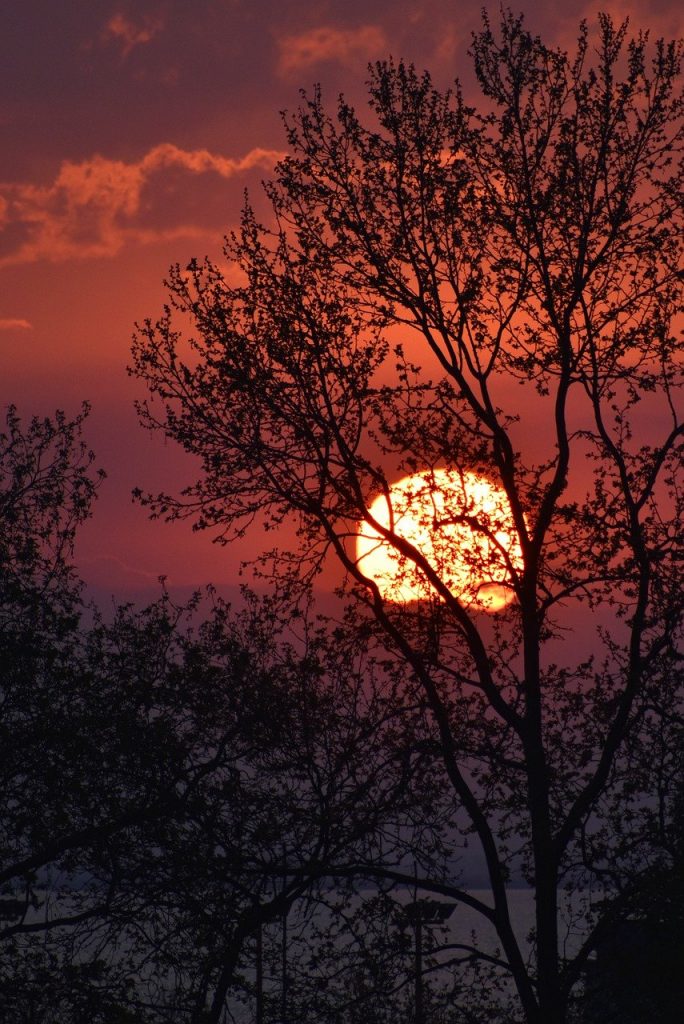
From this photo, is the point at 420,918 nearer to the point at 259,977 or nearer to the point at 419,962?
the point at 419,962

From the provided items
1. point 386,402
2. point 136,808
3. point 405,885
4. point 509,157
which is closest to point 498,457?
point 386,402

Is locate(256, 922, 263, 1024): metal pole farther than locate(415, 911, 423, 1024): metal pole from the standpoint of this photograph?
Yes

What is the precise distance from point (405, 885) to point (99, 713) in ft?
19.5

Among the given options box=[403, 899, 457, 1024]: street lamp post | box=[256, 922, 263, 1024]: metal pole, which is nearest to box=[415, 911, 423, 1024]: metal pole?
box=[403, 899, 457, 1024]: street lamp post

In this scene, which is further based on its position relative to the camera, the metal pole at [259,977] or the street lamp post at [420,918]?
the metal pole at [259,977]

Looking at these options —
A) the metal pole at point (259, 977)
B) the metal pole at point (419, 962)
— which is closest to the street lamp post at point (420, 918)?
the metal pole at point (419, 962)

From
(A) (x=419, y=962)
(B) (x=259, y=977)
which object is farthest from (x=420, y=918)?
(B) (x=259, y=977)

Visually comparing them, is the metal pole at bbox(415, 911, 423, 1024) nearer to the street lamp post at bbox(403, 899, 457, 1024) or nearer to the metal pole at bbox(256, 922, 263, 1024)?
the street lamp post at bbox(403, 899, 457, 1024)

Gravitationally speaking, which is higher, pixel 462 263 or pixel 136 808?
pixel 462 263

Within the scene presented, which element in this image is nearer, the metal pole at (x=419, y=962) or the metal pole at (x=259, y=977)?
the metal pole at (x=419, y=962)

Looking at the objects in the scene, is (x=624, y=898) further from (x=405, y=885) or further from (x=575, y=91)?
(x=575, y=91)

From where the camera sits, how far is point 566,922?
18859 mm

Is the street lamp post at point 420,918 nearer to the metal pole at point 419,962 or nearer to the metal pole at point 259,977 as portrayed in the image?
the metal pole at point 419,962

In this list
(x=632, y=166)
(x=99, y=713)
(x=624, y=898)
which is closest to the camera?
(x=624, y=898)
